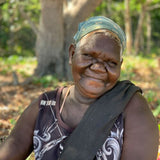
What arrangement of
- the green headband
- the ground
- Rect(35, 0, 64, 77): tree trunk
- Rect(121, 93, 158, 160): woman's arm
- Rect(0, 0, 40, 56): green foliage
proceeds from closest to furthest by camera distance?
Rect(121, 93, 158, 160): woman's arm < the green headband < the ground < Rect(35, 0, 64, 77): tree trunk < Rect(0, 0, 40, 56): green foliage

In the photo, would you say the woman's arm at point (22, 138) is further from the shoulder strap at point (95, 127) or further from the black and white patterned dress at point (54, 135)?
the shoulder strap at point (95, 127)

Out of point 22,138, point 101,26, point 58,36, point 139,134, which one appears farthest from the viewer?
point 58,36

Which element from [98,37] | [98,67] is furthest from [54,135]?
[98,37]

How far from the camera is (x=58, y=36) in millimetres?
5719

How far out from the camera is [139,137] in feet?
5.11

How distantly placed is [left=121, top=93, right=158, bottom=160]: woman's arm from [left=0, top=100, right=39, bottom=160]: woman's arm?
0.62 m

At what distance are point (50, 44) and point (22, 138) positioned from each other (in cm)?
415

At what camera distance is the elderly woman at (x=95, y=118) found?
1.57m

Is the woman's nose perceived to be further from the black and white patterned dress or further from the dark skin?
the black and white patterned dress

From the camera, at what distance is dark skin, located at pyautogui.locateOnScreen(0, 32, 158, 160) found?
157 centimetres

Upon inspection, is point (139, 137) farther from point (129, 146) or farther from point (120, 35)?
point (120, 35)

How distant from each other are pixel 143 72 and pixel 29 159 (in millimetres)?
6640

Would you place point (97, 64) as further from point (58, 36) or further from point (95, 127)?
point (58, 36)

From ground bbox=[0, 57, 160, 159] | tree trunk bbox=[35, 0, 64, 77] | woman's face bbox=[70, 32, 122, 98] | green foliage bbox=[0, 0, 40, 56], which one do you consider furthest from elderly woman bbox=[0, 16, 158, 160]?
green foliage bbox=[0, 0, 40, 56]
